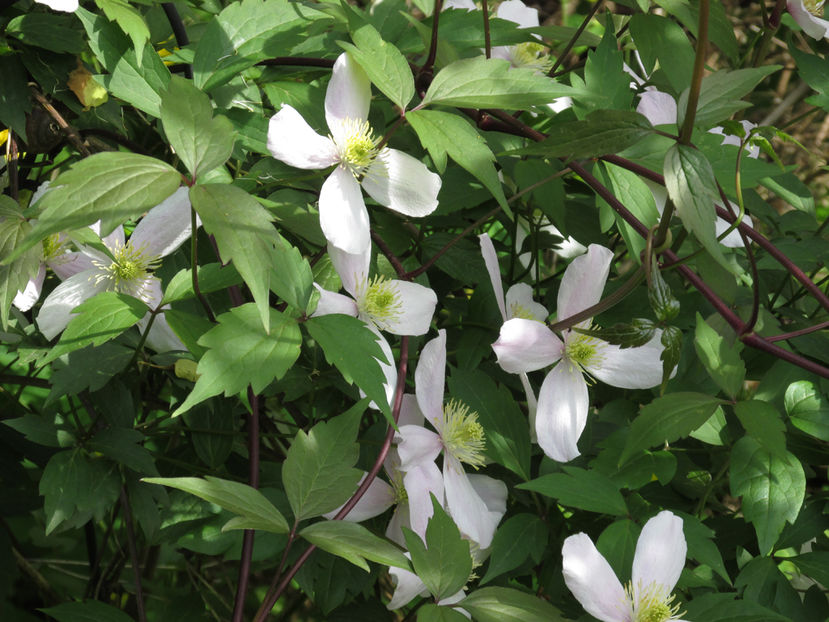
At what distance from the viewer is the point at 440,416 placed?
0.86 m

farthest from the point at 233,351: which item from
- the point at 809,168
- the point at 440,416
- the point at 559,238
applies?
the point at 809,168

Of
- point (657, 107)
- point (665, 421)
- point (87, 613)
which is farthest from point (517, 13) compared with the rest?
point (87, 613)

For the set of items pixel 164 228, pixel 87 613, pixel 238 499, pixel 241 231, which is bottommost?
pixel 87 613

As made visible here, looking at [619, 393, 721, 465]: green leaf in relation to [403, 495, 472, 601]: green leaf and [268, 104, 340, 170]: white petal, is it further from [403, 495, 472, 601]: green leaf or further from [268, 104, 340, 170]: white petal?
[268, 104, 340, 170]: white petal

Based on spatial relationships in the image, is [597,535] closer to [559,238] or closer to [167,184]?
[559,238]

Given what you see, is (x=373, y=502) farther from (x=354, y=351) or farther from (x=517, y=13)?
(x=517, y=13)

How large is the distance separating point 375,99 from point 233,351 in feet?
1.32

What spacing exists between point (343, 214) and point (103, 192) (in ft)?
0.78

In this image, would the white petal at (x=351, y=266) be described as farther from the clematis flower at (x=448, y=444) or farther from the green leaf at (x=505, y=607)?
the green leaf at (x=505, y=607)

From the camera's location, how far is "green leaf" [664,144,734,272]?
680 mm

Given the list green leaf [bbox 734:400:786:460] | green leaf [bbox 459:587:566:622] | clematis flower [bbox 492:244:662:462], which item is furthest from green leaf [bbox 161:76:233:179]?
green leaf [bbox 734:400:786:460]

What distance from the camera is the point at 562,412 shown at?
0.88m

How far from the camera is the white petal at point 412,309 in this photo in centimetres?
84

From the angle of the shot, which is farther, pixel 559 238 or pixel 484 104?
pixel 559 238
